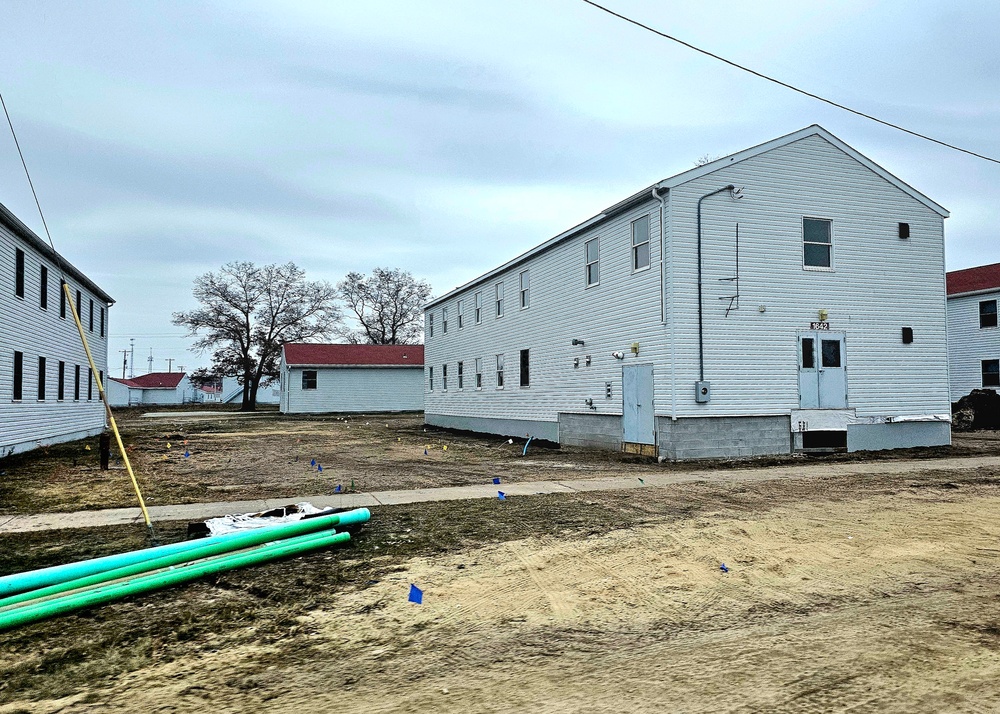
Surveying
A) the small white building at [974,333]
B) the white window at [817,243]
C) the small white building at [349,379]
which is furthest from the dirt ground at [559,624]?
the small white building at [349,379]

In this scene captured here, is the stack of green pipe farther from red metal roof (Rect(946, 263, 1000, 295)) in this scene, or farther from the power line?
red metal roof (Rect(946, 263, 1000, 295))

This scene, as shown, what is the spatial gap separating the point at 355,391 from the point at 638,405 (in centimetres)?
3421

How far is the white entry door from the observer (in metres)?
17.2

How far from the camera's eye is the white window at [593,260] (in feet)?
64.9

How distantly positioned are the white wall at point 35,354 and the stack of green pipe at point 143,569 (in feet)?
46.8

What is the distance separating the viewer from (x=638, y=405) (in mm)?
17406

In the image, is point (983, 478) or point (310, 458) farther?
point (310, 458)

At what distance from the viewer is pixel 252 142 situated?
21234mm

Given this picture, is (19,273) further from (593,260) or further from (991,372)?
(991,372)

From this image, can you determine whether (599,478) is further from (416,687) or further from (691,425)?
(416,687)

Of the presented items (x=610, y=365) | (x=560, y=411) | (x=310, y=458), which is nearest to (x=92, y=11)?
(x=310, y=458)

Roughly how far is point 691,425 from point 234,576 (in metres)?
12.0

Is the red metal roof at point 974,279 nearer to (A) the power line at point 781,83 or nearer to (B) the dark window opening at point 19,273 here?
(A) the power line at point 781,83

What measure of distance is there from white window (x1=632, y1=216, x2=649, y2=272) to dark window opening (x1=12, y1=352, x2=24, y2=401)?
56.0 feet
